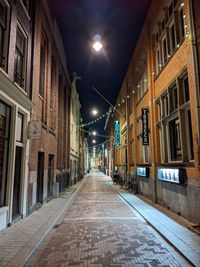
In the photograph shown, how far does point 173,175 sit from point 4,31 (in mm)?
7675

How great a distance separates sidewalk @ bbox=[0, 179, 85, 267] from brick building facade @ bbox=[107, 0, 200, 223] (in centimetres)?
464

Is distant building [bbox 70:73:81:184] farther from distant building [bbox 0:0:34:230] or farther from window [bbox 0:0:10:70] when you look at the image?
window [bbox 0:0:10:70]

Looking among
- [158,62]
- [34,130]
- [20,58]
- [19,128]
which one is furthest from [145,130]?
[20,58]

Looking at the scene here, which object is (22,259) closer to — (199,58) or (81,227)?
(81,227)

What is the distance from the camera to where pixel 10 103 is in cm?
772

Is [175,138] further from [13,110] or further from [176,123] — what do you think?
[13,110]

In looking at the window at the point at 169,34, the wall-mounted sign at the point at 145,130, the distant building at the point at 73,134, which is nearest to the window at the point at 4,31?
the window at the point at 169,34

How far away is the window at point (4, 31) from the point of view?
738 cm

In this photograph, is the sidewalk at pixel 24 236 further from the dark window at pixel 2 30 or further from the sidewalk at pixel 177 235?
the dark window at pixel 2 30

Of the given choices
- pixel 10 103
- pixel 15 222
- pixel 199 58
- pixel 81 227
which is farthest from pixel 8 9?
pixel 81 227

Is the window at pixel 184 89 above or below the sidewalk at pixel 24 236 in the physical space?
above

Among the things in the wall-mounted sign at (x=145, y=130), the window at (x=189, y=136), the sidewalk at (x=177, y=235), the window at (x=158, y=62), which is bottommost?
the sidewalk at (x=177, y=235)

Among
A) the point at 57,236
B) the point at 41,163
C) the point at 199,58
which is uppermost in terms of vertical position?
the point at 199,58

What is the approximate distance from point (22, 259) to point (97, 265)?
1.52 metres
